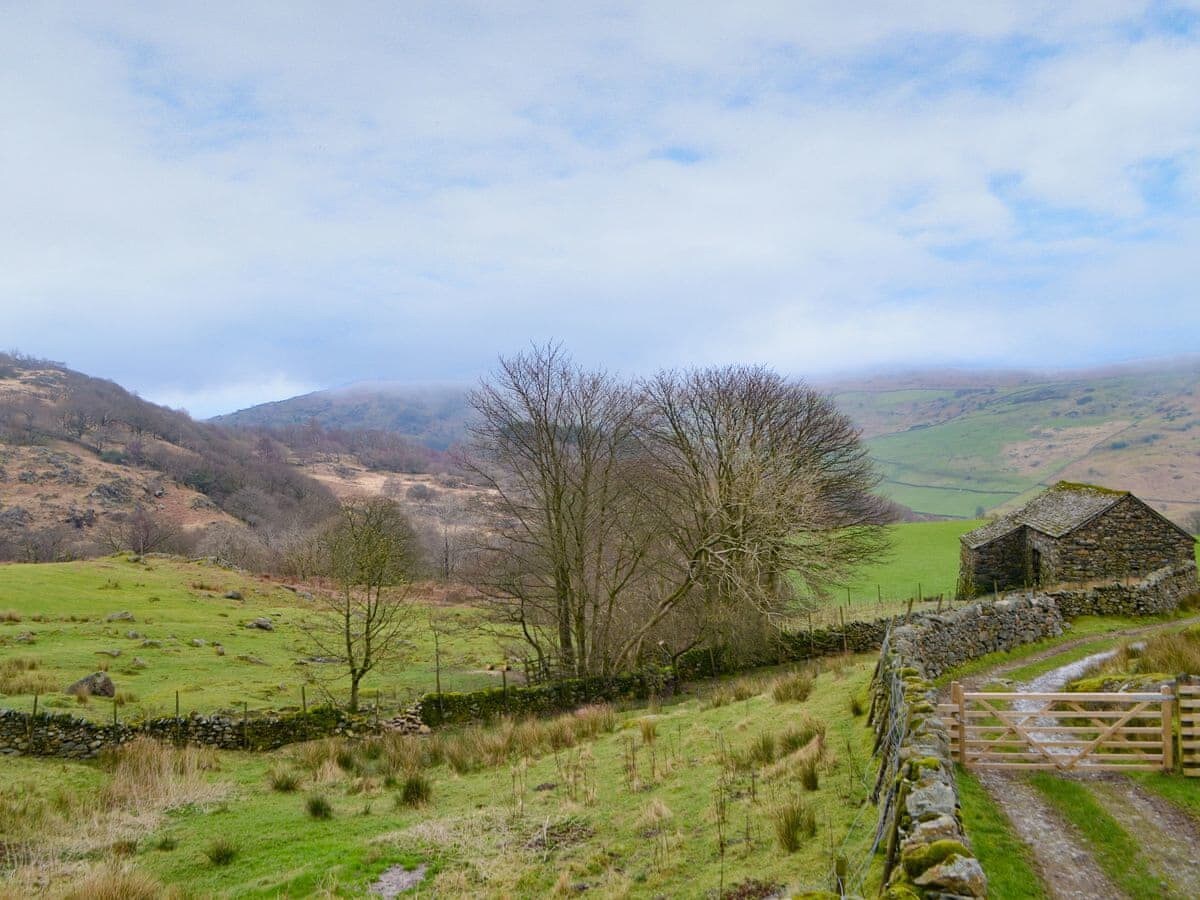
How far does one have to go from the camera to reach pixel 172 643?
28531 mm

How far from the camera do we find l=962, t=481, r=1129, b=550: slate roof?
28.6m

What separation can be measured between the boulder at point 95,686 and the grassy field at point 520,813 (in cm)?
404

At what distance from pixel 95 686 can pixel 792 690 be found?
20.1m

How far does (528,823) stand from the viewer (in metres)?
11.8

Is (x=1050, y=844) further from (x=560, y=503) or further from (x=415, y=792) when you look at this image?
(x=560, y=503)

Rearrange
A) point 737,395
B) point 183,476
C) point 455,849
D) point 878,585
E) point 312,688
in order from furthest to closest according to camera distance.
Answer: point 183,476
point 878,585
point 737,395
point 312,688
point 455,849

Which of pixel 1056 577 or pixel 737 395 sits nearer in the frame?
pixel 1056 577

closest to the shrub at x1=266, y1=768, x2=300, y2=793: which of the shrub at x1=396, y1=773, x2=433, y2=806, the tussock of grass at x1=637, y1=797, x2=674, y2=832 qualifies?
the shrub at x1=396, y1=773, x2=433, y2=806

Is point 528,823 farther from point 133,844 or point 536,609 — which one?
point 536,609

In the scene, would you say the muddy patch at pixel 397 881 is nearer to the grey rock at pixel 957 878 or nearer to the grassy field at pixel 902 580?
the grey rock at pixel 957 878

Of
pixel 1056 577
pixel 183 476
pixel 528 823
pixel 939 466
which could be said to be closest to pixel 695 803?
pixel 528 823

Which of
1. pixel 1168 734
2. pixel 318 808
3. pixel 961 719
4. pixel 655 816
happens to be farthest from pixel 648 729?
pixel 1168 734

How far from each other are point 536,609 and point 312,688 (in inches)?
341

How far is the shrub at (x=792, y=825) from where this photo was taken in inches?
354
